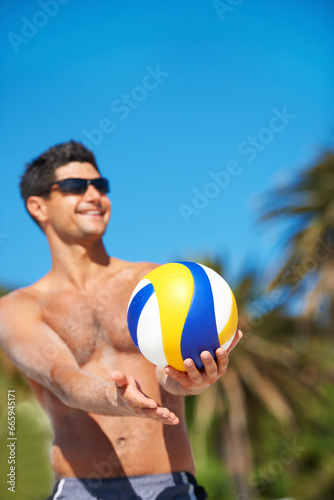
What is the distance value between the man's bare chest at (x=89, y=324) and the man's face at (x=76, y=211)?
477 millimetres

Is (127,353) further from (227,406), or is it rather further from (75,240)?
(227,406)

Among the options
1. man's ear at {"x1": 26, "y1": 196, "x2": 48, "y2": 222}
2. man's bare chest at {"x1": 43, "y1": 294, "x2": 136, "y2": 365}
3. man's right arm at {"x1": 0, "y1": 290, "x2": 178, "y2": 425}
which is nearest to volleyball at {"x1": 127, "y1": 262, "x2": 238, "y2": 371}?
man's right arm at {"x1": 0, "y1": 290, "x2": 178, "y2": 425}

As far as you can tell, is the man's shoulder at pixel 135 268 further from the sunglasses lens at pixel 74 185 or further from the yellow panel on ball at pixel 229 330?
the yellow panel on ball at pixel 229 330

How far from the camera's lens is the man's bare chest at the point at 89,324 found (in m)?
3.80

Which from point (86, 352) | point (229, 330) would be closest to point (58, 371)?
point (86, 352)

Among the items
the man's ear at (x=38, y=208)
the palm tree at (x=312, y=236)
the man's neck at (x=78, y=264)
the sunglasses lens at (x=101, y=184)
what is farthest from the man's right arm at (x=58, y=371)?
the palm tree at (x=312, y=236)

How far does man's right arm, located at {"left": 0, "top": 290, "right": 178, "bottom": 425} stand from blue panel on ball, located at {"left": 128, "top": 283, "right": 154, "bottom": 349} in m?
0.36

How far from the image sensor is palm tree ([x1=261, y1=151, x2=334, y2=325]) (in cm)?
1448

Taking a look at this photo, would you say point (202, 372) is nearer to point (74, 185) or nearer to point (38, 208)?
point (74, 185)

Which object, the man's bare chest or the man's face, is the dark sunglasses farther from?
the man's bare chest

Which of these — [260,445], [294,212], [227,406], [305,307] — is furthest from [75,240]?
[260,445]

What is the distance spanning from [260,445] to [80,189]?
825 inches

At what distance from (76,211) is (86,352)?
1.00 metres

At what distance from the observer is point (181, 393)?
342cm
